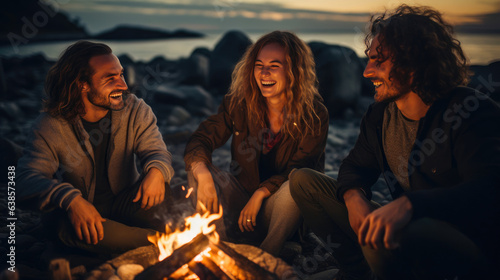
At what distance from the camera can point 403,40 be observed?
8.03 feet

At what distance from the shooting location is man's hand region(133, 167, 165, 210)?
285 centimetres

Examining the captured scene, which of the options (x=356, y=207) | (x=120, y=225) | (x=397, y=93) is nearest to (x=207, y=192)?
(x=120, y=225)

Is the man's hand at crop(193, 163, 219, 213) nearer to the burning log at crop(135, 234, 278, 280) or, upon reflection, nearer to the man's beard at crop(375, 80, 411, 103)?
the burning log at crop(135, 234, 278, 280)

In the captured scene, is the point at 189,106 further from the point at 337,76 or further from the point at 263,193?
the point at 263,193

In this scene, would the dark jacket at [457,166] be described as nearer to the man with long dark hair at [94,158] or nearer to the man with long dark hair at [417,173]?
the man with long dark hair at [417,173]

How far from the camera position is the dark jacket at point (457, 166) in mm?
1922

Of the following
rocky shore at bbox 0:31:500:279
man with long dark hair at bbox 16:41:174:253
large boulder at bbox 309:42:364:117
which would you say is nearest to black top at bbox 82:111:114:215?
man with long dark hair at bbox 16:41:174:253

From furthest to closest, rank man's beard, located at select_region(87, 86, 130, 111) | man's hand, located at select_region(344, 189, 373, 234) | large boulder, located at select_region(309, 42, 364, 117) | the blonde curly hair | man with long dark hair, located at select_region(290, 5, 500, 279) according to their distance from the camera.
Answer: large boulder, located at select_region(309, 42, 364, 117), the blonde curly hair, man's beard, located at select_region(87, 86, 130, 111), man's hand, located at select_region(344, 189, 373, 234), man with long dark hair, located at select_region(290, 5, 500, 279)

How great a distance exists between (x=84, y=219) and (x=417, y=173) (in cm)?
241

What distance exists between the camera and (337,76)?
8344mm

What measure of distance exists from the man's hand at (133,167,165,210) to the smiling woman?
14.1 inches

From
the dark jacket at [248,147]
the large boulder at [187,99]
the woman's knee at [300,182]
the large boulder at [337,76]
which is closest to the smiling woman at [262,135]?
the dark jacket at [248,147]

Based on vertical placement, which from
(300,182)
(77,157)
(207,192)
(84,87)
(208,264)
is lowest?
(208,264)

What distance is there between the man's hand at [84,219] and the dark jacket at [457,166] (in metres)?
1.83
